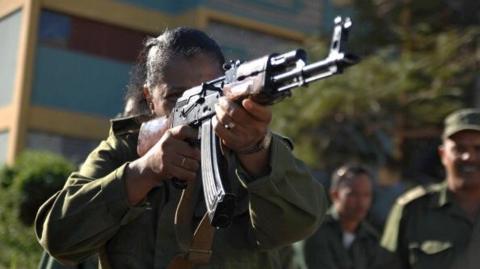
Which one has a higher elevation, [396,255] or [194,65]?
[194,65]

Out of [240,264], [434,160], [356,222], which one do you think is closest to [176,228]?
[240,264]

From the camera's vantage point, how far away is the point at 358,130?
11812 millimetres

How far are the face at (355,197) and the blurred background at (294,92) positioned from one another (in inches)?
89.0

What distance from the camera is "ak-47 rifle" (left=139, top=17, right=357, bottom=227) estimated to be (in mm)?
1830

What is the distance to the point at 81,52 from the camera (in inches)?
598

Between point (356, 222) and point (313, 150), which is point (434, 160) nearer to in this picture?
point (313, 150)

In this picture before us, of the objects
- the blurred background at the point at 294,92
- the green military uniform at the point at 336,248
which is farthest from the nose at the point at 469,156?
the blurred background at the point at 294,92

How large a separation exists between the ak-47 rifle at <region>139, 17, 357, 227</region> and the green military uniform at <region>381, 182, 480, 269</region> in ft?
7.05

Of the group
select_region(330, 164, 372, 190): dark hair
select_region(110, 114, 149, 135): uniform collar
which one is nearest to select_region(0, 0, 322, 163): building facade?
select_region(330, 164, 372, 190): dark hair

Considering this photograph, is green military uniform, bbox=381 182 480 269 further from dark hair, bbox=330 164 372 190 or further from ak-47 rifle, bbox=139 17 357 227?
ak-47 rifle, bbox=139 17 357 227

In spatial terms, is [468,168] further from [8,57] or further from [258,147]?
[8,57]

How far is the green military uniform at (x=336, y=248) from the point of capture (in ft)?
18.6

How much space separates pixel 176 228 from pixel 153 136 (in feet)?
0.97

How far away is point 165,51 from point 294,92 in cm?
885
